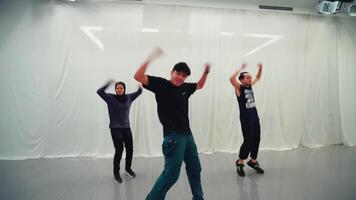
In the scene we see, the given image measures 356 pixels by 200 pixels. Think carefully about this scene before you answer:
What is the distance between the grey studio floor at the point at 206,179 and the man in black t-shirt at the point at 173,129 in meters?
0.63

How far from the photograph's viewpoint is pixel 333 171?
306cm

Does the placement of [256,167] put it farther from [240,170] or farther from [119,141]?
[119,141]

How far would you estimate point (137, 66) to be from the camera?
13.0 feet

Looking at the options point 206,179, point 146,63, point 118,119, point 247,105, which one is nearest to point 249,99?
point 247,105

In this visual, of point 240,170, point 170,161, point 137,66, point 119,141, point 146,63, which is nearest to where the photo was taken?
point 146,63

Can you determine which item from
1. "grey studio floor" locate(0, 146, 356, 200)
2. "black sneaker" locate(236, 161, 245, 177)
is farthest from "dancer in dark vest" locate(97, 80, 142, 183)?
"black sneaker" locate(236, 161, 245, 177)

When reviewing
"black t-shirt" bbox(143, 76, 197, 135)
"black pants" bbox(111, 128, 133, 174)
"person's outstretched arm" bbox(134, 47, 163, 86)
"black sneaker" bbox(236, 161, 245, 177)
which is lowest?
"black sneaker" bbox(236, 161, 245, 177)

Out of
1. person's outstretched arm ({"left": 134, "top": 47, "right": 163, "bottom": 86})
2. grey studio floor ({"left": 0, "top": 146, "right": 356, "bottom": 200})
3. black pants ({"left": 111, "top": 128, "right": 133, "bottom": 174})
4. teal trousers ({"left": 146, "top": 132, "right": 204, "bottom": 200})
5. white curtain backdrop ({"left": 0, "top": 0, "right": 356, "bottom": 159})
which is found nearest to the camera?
person's outstretched arm ({"left": 134, "top": 47, "right": 163, "bottom": 86})

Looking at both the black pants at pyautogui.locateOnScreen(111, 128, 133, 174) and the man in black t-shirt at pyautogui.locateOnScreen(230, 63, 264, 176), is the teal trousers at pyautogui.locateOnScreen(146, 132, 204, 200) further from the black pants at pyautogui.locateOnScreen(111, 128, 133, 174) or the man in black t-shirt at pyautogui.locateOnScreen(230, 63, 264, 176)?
the man in black t-shirt at pyautogui.locateOnScreen(230, 63, 264, 176)

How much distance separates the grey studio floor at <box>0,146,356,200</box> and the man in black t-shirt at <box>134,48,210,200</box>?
631 mm

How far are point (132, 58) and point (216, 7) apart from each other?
1.74m

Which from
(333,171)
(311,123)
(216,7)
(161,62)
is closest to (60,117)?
(161,62)

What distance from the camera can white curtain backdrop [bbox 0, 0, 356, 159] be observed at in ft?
12.5

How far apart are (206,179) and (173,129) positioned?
1.32m
